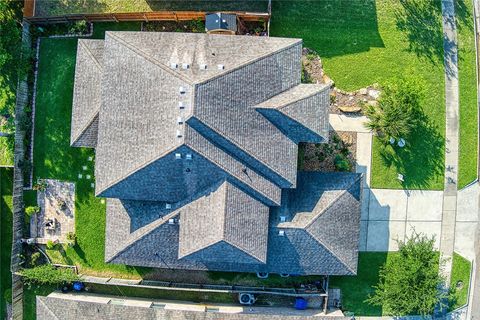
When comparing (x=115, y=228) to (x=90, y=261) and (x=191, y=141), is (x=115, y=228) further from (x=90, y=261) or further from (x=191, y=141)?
(x=191, y=141)

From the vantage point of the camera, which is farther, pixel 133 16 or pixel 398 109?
pixel 133 16

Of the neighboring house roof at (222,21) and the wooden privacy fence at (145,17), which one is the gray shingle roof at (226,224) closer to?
the neighboring house roof at (222,21)

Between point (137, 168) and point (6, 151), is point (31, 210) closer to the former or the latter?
point (6, 151)

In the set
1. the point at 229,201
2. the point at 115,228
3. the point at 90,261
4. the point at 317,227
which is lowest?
the point at 90,261

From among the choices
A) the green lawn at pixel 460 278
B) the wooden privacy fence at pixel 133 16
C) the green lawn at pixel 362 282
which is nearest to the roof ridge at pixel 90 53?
the wooden privacy fence at pixel 133 16

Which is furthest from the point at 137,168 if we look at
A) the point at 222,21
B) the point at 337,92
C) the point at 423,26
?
the point at 423,26

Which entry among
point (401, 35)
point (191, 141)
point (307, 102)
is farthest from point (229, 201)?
point (401, 35)
